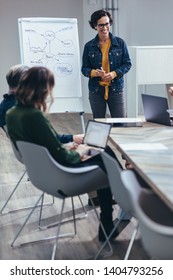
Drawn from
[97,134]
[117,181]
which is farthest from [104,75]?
[117,181]

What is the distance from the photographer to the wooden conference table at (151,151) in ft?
7.20

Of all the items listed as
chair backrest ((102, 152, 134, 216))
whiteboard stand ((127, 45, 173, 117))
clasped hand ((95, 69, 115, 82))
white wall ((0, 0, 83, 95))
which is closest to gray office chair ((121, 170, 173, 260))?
chair backrest ((102, 152, 134, 216))

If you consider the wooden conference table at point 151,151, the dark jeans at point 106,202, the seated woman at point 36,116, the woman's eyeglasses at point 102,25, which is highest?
the woman's eyeglasses at point 102,25

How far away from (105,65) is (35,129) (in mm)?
1832

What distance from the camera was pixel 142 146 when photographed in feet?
9.42

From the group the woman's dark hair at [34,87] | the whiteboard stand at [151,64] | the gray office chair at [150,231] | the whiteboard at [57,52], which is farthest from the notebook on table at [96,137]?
the whiteboard stand at [151,64]

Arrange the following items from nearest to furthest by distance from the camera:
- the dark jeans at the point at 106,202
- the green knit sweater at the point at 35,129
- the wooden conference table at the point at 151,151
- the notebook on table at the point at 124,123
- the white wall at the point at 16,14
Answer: the wooden conference table at the point at 151,151 → the green knit sweater at the point at 35,129 → the dark jeans at the point at 106,202 → the notebook on table at the point at 124,123 → the white wall at the point at 16,14

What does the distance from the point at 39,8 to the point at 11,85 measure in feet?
17.2

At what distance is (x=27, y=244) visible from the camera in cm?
326

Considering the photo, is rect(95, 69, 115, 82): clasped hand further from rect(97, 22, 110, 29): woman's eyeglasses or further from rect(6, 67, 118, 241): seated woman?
rect(6, 67, 118, 241): seated woman

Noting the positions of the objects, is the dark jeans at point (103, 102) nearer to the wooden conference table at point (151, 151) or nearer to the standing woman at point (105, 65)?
the standing woman at point (105, 65)
